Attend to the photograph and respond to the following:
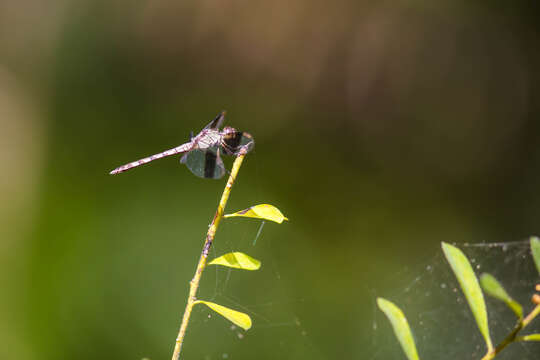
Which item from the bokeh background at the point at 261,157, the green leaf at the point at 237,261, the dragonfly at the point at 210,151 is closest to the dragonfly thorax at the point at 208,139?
the dragonfly at the point at 210,151

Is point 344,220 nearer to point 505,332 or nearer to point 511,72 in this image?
point 505,332

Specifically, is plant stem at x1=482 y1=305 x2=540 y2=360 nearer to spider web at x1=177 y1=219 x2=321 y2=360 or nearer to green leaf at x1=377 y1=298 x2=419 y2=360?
green leaf at x1=377 y1=298 x2=419 y2=360

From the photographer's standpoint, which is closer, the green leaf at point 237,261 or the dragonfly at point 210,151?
the green leaf at point 237,261

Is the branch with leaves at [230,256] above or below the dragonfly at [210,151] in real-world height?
below

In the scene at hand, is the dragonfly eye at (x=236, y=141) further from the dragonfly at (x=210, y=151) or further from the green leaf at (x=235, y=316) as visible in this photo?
the green leaf at (x=235, y=316)

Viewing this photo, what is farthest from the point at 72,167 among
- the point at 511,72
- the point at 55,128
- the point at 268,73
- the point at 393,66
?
the point at 511,72

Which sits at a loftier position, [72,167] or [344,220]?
[72,167]

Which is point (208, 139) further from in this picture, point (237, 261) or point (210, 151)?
point (237, 261)
